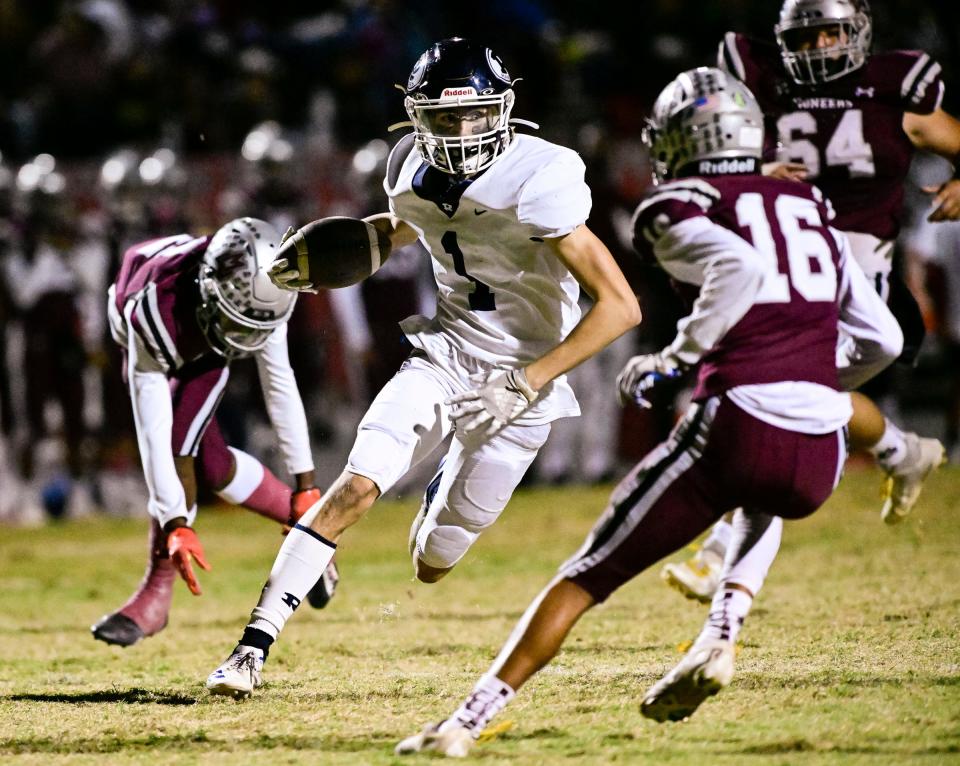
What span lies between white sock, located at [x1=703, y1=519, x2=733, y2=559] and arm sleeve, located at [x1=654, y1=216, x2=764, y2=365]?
1.82m

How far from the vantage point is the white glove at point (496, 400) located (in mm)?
3852

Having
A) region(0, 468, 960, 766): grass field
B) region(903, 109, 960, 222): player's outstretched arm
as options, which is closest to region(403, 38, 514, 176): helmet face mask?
region(0, 468, 960, 766): grass field

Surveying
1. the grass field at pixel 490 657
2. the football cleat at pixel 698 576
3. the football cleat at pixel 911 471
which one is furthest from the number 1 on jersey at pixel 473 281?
the football cleat at pixel 911 471

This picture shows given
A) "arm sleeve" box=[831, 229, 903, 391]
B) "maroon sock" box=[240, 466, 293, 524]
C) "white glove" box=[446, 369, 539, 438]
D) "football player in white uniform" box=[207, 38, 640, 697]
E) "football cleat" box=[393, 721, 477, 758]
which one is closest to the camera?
"football cleat" box=[393, 721, 477, 758]

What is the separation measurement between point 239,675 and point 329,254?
1376 mm

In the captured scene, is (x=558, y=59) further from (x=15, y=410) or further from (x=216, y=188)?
(x=15, y=410)

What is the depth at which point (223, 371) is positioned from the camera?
5504 millimetres

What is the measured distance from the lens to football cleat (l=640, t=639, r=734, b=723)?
344cm

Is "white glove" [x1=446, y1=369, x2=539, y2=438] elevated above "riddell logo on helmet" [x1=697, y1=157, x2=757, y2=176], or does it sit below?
below

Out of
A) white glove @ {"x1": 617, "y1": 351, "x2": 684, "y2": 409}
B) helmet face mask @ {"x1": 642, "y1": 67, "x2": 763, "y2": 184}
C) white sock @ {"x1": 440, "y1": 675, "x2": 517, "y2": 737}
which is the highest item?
helmet face mask @ {"x1": 642, "y1": 67, "x2": 763, "y2": 184}

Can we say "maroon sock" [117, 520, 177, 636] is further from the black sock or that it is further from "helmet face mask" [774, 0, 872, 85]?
"helmet face mask" [774, 0, 872, 85]

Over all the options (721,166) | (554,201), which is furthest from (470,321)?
(721,166)

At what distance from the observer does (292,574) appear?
13.7 ft

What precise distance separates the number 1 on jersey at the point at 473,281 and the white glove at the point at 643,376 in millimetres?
899
